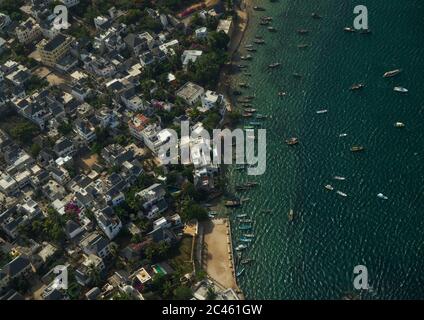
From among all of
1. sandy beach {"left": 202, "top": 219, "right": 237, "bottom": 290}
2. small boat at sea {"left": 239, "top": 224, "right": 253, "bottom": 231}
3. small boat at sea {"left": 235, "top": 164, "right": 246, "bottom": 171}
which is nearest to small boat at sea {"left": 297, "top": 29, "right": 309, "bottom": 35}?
small boat at sea {"left": 235, "top": 164, "right": 246, "bottom": 171}

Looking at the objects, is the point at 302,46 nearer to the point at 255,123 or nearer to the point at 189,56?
the point at 189,56

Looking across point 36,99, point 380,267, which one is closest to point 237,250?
point 380,267

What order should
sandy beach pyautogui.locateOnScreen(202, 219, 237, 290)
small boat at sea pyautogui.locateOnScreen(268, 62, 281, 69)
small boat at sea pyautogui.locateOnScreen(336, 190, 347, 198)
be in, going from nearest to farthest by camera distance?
sandy beach pyautogui.locateOnScreen(202, 219, 237, 290) < small boat at sea pyautogui.locateOnScreen(336, 190, 347, 198) < small boat at sea pyautogui.locateOnScreen(268, 62, 281, 69)

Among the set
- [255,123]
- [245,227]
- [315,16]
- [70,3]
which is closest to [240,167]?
[255,123]

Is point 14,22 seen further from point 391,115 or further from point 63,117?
point 391,115

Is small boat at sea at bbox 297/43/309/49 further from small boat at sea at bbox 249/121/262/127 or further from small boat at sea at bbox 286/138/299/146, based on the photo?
small boat at sea at bbox 286/138/299/146

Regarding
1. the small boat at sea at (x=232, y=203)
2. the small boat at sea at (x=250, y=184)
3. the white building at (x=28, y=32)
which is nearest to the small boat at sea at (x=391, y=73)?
the small boat at sea at (x=250, y=184)

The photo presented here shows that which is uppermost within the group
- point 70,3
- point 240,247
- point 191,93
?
point 70,3

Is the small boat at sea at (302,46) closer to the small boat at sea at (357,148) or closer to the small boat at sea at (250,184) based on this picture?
the small boat at sea at (357,148)
